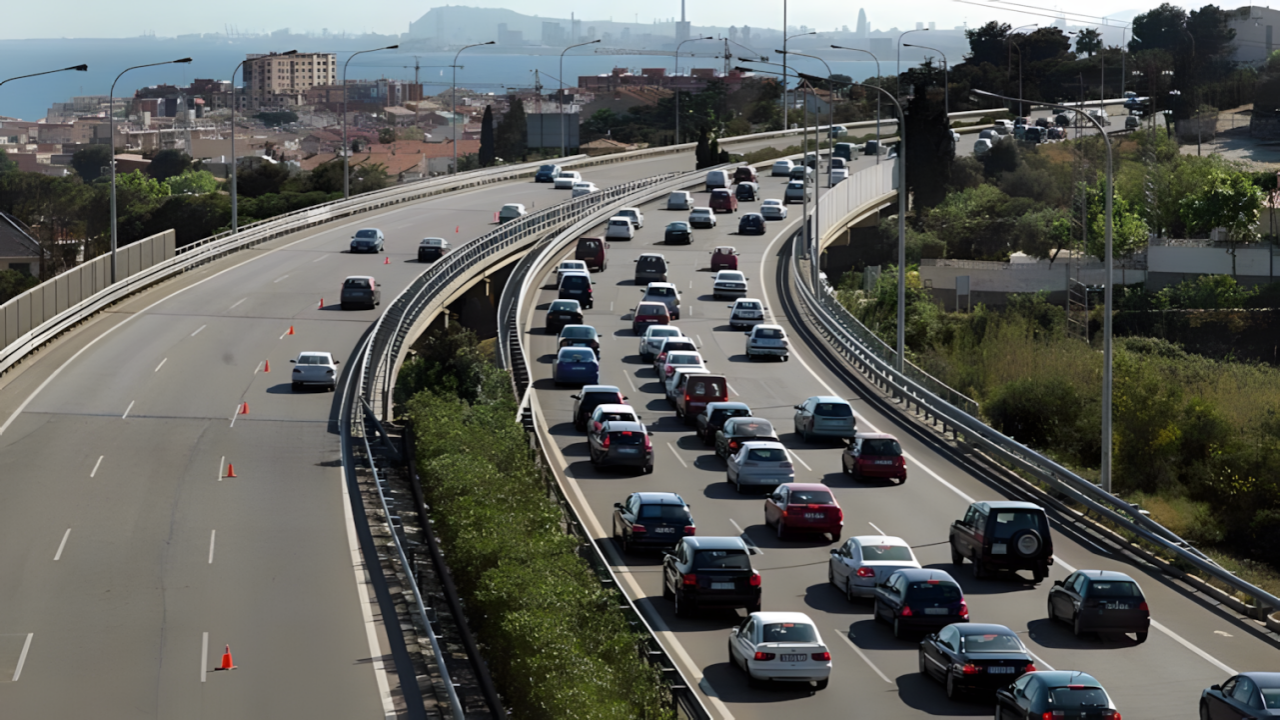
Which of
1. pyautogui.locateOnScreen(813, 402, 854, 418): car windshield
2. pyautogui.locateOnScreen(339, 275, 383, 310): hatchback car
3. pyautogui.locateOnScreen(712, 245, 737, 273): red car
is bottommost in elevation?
pyautogui.locateOnScreen(813, 402, 854, 418): car windshield

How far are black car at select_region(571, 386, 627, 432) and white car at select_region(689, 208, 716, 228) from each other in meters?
41.8

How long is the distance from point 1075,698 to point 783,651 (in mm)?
4097

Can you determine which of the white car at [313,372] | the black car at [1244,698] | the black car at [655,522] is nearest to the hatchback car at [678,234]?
the white car at [313,372]

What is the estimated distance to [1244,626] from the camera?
77.6ft

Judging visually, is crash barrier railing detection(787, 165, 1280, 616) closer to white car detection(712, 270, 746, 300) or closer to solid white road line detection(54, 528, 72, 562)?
white car detection(712, 270, 746, 300)

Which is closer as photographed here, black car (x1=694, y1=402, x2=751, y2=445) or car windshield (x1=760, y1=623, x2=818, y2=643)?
car windshield (x1=760, y1=623, x2=818, y2=643)

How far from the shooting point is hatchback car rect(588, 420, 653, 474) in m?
33.6

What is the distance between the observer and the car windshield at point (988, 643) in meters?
19.6

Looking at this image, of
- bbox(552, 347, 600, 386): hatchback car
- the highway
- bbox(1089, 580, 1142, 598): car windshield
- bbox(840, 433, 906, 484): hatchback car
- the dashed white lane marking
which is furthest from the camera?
bbox(552, 347, 600, 386): hatchback car

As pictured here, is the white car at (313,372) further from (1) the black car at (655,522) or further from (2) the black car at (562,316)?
(1) the black car at (655,522)

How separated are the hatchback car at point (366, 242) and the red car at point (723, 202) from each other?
25232 mm

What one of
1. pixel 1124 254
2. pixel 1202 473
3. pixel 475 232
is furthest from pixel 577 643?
pixel 1124 254

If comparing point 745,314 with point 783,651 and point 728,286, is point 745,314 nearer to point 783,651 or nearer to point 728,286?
point 728,286

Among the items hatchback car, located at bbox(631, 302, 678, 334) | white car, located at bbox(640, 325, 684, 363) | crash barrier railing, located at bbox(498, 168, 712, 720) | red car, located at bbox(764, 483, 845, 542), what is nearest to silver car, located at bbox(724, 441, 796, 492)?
red car, located at bbox(764, 483, 845, 542)
